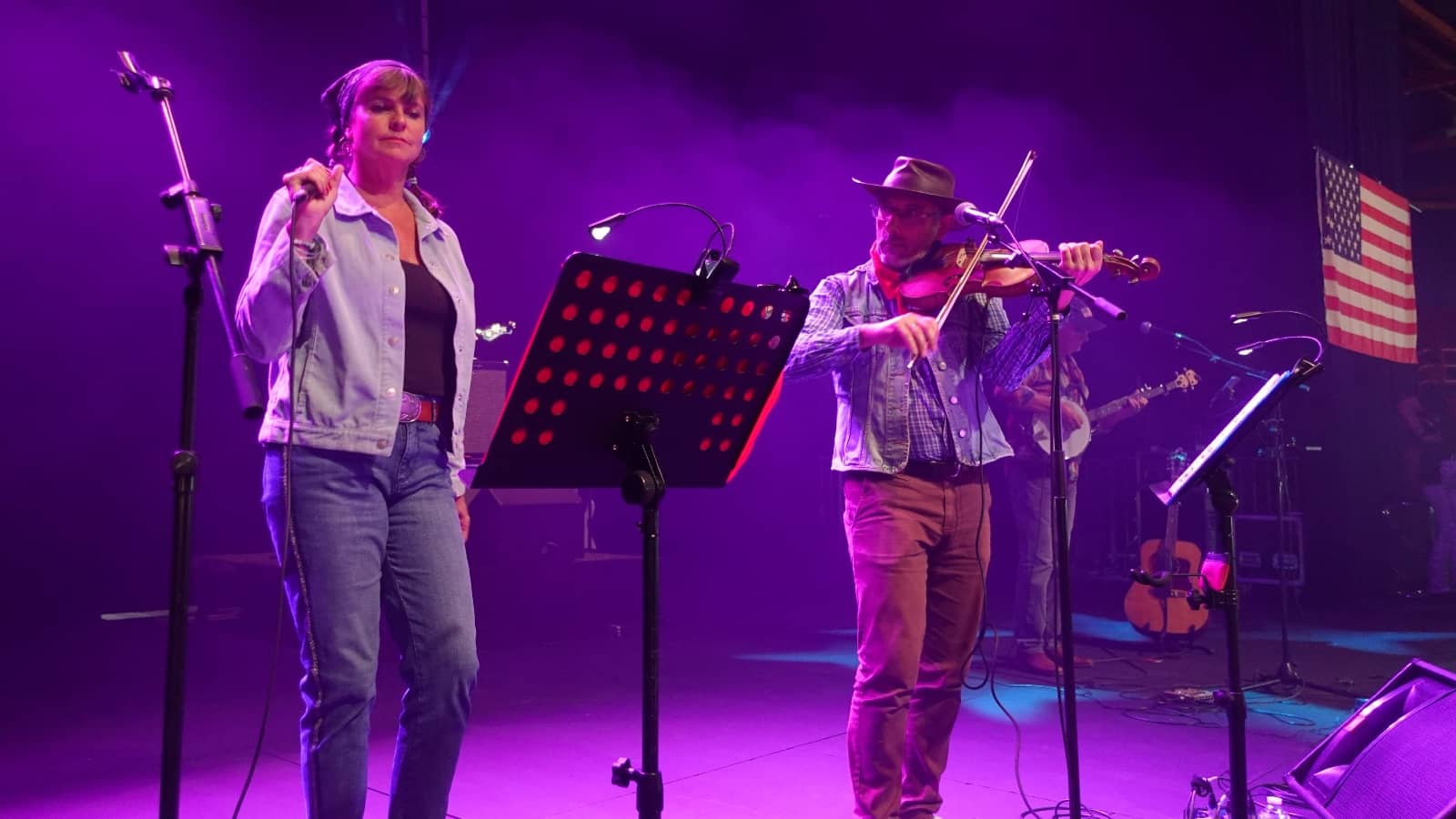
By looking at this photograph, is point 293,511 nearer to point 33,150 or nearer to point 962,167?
point 33,150

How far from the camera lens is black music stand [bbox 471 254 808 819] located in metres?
1.93

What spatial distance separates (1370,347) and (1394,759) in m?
6.60

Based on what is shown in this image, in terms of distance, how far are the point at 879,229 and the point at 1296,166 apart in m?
6.61

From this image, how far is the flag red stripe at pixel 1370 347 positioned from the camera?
7.69 meters

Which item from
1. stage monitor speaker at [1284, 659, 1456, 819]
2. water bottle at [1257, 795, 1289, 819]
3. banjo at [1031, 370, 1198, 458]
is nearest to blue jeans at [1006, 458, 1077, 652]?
banjo at [1031, 370, 1198, 458]

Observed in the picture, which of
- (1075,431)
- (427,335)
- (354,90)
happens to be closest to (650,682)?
(427,335)

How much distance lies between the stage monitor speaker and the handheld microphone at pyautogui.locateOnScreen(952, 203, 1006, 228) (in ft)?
5.21

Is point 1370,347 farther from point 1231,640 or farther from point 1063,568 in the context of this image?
point 1063,568

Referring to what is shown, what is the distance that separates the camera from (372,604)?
80.0 inches

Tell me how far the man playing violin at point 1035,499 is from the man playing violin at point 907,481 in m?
2.76

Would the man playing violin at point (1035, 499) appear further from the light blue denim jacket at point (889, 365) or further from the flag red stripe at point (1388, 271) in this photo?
the flag red stripe at point (1388, 271)

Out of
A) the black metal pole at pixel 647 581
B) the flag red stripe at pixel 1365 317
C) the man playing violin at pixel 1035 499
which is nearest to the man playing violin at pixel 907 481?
the black metal pole at pixel 647 581

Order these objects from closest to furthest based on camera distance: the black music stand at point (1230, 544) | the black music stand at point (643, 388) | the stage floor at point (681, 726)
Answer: the black music stand at point (643, 388)
the black music stand at point (1230, 544)
the stage floor at point (681, 726)

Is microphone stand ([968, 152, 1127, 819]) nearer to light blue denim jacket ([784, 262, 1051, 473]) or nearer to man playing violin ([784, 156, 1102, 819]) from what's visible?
man playing violin ([784, 156, 1102, 819])
